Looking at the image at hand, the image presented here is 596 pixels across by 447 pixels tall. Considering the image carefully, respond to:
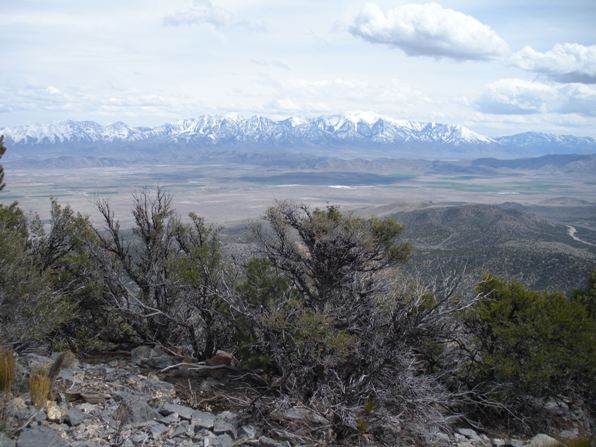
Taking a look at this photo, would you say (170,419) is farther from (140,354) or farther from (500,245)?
(500,245)

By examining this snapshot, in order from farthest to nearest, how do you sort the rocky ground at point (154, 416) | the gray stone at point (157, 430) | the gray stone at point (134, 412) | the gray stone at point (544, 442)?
the gray stone at point (544, 442)
the gray stone at point (134, 412)
the gray stone at point (157, 430)
the rocky ground at point (154, 416)

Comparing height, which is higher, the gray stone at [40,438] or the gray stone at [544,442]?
the gray stone at [40,438]

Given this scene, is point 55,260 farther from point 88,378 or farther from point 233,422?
point 233,422

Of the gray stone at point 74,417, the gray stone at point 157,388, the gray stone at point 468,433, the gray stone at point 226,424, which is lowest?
the gray stone at point 468,433

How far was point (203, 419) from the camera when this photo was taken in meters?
8.02

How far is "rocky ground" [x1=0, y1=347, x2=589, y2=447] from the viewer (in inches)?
270

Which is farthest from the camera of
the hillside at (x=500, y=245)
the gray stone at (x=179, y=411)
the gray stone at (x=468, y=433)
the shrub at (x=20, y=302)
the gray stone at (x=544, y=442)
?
the hillside at (x=500, y=245)

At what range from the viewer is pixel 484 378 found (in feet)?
35.6

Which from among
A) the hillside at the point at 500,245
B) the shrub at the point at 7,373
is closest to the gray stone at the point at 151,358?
the shrub at the point at 7,373

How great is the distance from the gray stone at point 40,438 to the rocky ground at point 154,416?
11 mm

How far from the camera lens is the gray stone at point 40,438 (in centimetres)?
619

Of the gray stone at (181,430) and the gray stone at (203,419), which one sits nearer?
the gray stone at (181,430)

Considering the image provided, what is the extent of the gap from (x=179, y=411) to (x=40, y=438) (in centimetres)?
224

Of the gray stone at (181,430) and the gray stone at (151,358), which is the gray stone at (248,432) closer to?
the gray stone at (181,430)
